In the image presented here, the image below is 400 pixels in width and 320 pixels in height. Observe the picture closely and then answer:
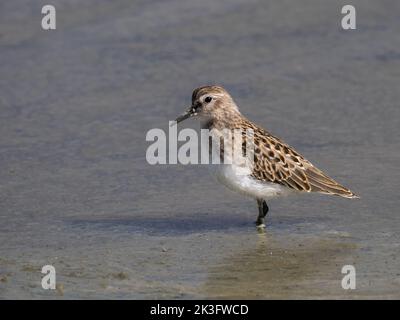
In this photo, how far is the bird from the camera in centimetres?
993

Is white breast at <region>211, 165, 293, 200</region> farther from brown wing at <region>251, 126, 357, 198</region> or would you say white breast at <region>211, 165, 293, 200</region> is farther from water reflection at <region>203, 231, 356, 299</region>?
water reflection at <region>203, 231, 356, 299</region>

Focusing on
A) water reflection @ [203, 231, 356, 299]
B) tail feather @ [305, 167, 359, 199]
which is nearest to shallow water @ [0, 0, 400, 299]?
water reflection @ [203, 231, 356, 299]

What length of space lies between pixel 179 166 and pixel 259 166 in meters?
1.70

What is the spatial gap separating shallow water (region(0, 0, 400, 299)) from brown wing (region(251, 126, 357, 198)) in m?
0.32

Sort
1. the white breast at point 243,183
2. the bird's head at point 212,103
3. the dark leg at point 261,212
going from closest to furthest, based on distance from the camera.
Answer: the white breast at point 243,183, the dark leg at point 261,212, the bird's head at point 212,103

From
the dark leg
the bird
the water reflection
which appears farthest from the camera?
the dark leg

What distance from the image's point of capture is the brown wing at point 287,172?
1006cm

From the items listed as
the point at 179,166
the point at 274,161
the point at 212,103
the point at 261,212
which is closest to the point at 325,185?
the point at 274,161

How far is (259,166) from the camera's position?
1004 centimetres

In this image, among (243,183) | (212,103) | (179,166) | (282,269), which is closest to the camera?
(282,269)

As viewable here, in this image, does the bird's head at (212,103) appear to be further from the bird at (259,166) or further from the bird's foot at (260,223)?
the bird's foot at (260,223)

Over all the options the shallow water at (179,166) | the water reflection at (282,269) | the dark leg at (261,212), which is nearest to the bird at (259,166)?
the dark leg at (261,212)

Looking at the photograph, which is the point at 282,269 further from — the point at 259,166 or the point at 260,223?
the point at 259,166

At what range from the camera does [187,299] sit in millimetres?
8250
